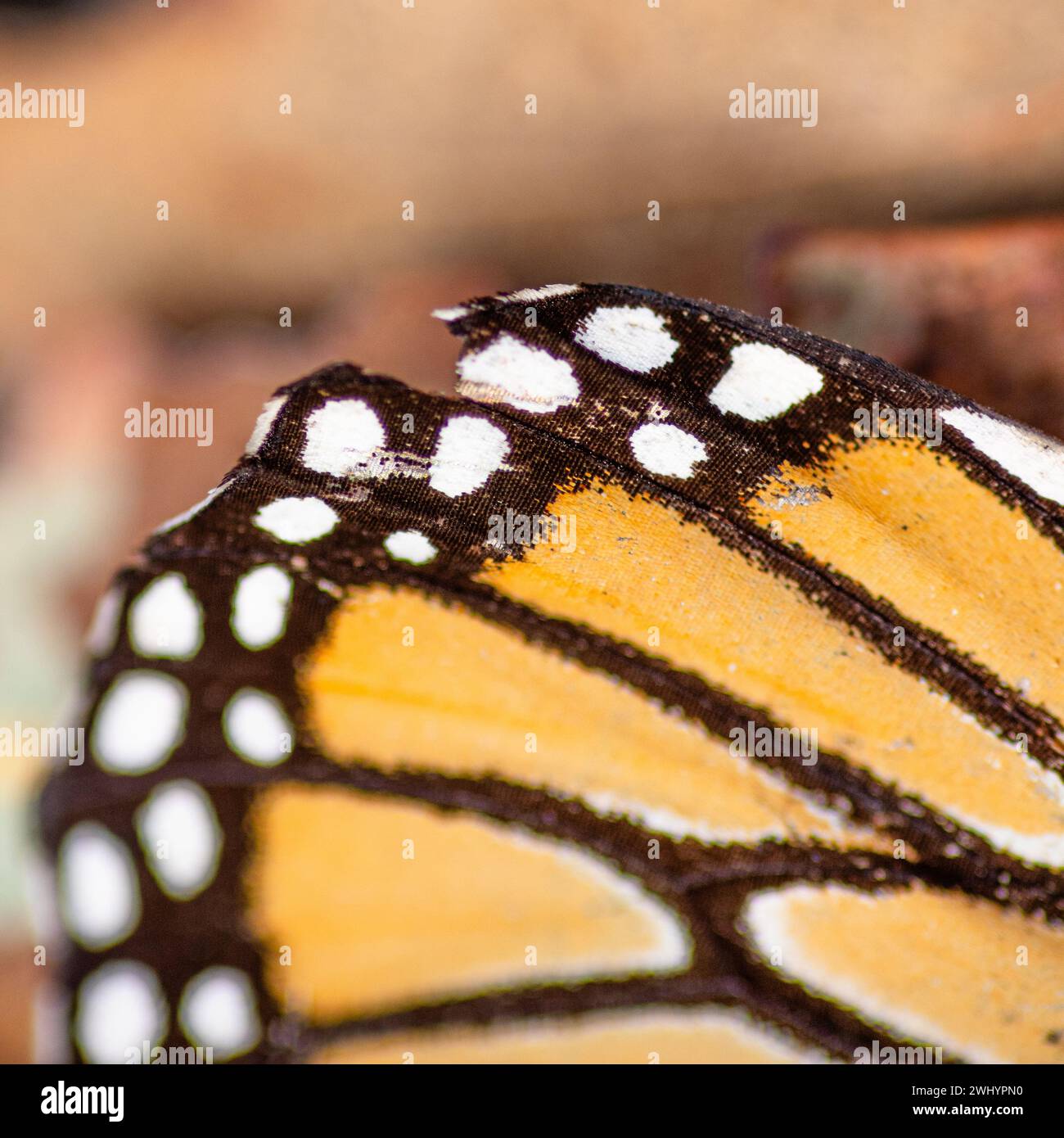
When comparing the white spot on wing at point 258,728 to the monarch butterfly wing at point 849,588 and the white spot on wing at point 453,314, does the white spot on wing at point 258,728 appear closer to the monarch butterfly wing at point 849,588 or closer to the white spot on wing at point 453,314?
the monarch butterfly wing at point 849,588

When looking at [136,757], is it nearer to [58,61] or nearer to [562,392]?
[562,392]

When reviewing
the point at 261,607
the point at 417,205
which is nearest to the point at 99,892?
the point at 261,607

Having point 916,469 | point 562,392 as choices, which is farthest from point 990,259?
point 562,392

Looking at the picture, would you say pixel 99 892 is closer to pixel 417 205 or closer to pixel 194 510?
pixel 194 510
